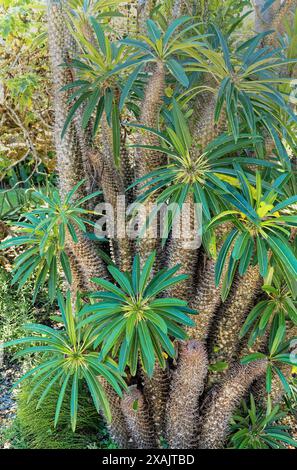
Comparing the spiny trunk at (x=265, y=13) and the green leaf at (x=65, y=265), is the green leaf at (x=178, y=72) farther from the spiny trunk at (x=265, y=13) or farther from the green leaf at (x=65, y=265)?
the green leaf at (x=65, y=265)

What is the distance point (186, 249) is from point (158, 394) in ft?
2.56

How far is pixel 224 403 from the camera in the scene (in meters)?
2.18

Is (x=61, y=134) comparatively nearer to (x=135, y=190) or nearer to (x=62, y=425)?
(x=135, y=190)

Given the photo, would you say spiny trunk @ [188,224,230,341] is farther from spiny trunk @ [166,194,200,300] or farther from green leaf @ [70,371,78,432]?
green leaf @ [70,371,78,432]

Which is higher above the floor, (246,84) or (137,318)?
(246,84)

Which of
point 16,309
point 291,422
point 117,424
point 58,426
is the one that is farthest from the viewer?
point 16,309

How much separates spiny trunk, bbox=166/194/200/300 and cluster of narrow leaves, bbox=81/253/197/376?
163 millimetres

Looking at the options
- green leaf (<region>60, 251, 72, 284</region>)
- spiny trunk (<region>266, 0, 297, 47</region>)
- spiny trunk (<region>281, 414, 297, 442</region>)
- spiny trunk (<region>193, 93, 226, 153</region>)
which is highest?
spiny trunk (<region>266, 0, 297, 47</region>)

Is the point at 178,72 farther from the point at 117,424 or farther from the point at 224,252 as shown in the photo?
the point at 117,424

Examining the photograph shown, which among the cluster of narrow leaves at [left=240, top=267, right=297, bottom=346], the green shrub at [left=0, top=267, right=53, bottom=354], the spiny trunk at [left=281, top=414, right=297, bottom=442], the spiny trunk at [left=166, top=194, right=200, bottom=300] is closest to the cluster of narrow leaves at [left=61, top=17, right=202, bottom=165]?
the spiny trunk at [left=166, top=194, right=200, bottom=300]

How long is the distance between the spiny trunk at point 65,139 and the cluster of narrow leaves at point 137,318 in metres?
0.36

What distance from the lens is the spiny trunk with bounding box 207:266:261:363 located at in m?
2.08

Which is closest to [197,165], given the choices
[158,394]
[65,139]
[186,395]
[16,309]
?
[65,139]
